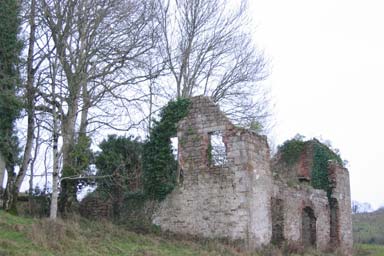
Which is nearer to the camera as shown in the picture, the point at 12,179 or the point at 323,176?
the point at 12,179

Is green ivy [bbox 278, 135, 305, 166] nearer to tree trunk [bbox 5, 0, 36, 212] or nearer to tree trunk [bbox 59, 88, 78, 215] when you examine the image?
tree trunk [bbox 59, 88, 78, 215]

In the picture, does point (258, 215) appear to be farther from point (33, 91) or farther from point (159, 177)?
point (33, 91)

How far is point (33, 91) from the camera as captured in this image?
17.8m

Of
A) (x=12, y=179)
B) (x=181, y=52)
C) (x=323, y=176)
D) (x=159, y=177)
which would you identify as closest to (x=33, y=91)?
(x=12, y=179)

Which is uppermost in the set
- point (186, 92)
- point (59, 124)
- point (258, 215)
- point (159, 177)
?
point (186, 92)

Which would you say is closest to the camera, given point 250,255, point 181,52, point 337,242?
point 250,255

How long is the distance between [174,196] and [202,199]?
107cm

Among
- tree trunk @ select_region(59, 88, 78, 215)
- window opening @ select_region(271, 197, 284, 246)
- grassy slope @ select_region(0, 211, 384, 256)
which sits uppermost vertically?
tree trunk @ select_region(59, 88, 78, 215)

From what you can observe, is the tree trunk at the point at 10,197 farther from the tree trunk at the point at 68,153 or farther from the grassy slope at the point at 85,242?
the grassy slope at the point at 85,242

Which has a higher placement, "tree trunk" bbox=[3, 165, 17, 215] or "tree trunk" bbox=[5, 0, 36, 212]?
"tree trunk" bbox=[5, 0, 36, 212]

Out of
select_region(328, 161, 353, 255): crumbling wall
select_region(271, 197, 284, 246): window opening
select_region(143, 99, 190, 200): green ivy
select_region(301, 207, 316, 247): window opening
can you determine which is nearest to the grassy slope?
select_region(271, 197, 284, 246): window opening

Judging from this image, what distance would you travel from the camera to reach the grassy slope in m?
13.0

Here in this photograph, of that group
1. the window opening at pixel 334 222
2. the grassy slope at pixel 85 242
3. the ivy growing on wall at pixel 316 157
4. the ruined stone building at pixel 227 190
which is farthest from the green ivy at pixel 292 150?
the grassy slope at pixel 85 242

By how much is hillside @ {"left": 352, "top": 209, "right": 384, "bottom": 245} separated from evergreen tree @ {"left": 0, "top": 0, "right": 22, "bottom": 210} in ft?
69.9
